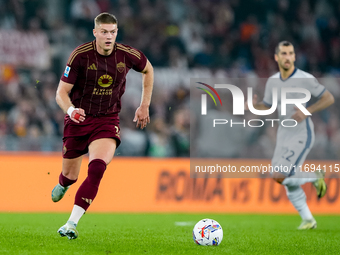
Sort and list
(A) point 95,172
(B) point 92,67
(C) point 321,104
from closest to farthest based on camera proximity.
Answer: (A) point 95,172 → (B) point 92,67 → (C) point 321,104

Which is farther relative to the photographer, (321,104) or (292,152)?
(292,152)

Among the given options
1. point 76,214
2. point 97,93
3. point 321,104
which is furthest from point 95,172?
point 321,104

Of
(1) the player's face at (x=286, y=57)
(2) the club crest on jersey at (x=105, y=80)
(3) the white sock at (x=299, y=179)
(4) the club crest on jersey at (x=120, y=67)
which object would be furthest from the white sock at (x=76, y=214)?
(1) the player's face at (x=286, y=57)

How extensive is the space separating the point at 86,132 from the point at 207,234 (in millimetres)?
1826

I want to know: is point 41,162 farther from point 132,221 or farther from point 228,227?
point 228,227

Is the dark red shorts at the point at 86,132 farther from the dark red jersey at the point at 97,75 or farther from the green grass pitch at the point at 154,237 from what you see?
the green grass pitch at the point at 154,237

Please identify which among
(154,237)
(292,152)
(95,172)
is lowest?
(154,237)

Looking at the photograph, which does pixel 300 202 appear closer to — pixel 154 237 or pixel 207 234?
pixel 154 237

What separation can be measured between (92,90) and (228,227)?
325 centimetres

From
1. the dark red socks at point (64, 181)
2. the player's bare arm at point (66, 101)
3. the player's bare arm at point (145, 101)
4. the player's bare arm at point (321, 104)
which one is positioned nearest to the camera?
the player's bare arm at point (66, 101)

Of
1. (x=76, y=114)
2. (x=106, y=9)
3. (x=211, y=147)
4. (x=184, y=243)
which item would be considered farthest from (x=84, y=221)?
(x=106, y=9)

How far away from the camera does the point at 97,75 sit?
6.00 meters

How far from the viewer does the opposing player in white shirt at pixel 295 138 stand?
7.95 m

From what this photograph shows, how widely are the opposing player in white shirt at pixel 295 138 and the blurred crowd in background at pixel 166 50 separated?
437 centimetres
